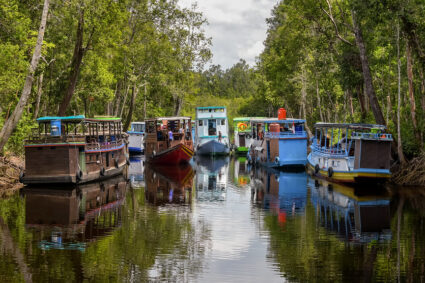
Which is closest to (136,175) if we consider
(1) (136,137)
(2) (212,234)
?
(2) (212,234)

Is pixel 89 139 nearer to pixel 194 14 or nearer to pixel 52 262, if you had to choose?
pixel 52 262

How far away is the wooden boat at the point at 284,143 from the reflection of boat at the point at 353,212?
27.9 feet

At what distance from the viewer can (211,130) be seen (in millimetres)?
52281

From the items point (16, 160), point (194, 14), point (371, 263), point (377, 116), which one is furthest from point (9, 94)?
point (194, 14)

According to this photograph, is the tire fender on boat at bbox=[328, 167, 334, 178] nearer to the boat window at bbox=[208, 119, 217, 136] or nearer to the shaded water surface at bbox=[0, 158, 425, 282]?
the shaded water surface at bbox=[0, 158, 425, 282]

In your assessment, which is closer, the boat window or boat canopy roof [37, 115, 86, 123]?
boat canopy roof [37, 115, 86, 123]

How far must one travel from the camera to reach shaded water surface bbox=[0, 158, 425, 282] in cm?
1302

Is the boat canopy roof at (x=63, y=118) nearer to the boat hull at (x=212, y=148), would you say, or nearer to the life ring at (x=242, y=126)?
the boat hull at (x=212, y=148)

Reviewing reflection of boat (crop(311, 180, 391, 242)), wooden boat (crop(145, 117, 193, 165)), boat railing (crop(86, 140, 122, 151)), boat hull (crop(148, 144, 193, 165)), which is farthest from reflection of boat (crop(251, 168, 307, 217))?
boat railing (crop(86, 140, 122, 151))

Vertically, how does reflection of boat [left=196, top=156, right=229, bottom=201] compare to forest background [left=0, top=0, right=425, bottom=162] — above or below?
below

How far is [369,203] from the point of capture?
76.3 ft

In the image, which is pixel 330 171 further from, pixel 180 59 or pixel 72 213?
pixel 180 59

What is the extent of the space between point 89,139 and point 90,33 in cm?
765

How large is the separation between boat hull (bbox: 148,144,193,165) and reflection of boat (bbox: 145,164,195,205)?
749 millimetres
